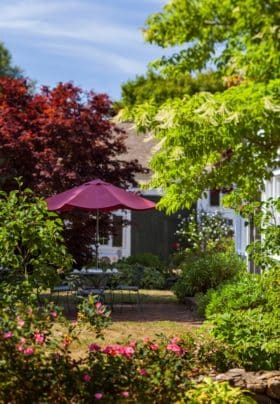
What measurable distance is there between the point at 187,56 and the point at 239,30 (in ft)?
2.51

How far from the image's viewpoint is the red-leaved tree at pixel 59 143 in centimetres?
1600

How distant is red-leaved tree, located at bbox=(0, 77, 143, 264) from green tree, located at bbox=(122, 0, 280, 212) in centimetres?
880

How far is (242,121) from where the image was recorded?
5.80 metres

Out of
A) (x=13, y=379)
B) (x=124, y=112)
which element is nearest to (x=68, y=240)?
(x=124, y=112)

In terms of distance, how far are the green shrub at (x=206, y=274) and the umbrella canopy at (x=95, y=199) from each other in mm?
1853

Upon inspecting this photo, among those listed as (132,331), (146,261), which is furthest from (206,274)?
(146,261)

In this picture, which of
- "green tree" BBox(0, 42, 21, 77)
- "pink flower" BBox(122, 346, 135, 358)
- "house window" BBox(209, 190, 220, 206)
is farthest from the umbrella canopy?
"green tree" BBox(0, 42, 21, 77)

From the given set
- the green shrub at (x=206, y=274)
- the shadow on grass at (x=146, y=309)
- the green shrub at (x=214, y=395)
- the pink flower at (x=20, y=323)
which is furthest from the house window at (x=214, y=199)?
the pink flower at (x=20, y=323)

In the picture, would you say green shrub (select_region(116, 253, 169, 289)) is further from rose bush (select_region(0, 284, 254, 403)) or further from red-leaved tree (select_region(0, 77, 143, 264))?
rose bush (select_region(0, 284, 254, 403))

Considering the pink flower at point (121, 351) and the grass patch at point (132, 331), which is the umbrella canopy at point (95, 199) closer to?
the grass patch at point (132, 331)

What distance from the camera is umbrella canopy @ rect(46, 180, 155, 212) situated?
13852 mm

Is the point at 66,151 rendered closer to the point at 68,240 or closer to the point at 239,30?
the point at 68,240

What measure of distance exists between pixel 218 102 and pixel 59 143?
10834mm

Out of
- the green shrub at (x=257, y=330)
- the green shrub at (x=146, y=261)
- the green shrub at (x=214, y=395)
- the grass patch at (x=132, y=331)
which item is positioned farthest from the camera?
the green shrub at (x=146, y=261)
